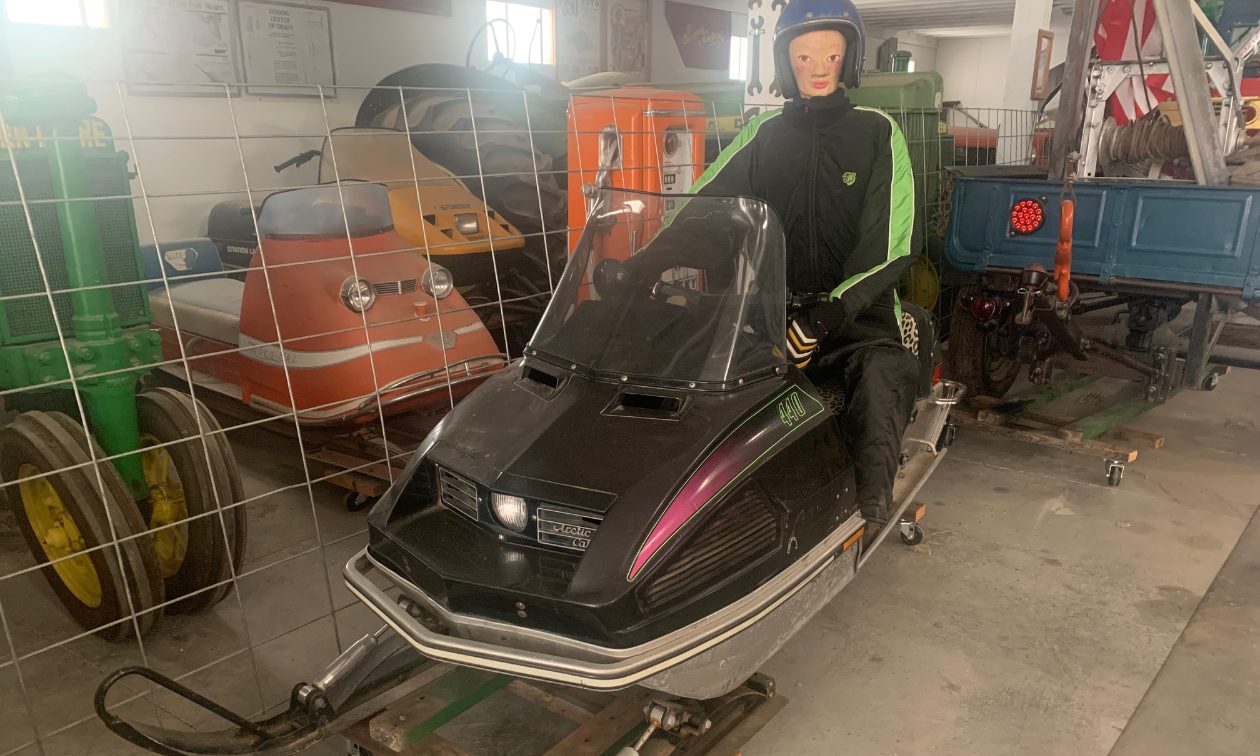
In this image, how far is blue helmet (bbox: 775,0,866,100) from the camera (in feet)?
7.47

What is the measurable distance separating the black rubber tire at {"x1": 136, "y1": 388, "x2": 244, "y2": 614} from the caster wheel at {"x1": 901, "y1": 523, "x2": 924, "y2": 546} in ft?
7.56

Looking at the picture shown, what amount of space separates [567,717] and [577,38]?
7.09 meters

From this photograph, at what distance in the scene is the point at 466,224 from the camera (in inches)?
170

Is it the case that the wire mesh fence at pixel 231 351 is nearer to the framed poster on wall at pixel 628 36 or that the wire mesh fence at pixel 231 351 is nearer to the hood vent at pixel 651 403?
the hood vent at pixel 651 403

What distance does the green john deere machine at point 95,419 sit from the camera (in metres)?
2.30

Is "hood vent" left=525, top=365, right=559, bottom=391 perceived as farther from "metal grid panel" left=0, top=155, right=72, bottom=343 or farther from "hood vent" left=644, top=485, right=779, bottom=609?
"metal grid panel" left=0, top=155, right=72, bottom=343

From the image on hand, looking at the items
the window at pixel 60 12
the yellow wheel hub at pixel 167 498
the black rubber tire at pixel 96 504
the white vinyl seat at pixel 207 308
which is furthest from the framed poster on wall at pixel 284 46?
the black rubber tire at pixel 96 504

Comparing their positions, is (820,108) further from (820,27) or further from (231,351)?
(231,351)

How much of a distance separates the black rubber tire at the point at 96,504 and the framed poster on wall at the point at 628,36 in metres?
6.89

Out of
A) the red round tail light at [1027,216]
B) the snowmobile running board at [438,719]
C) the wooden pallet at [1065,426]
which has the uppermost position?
the red round tail light at [1027,216]

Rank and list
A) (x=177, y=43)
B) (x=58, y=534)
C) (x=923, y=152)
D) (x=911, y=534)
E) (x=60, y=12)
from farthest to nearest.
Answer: (x=177, y=43)
(x=60, y=12)
(x=923, y=152)
(x=911, y=534)
(x=58, y=534)

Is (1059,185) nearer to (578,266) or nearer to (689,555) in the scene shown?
(578,266)

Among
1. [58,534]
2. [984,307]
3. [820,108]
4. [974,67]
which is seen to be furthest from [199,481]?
[974,67]

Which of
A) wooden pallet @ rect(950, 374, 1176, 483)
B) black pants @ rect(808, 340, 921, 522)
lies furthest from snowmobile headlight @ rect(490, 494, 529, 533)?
wooden pallet @ rect(950, 374, 1176, 483)
